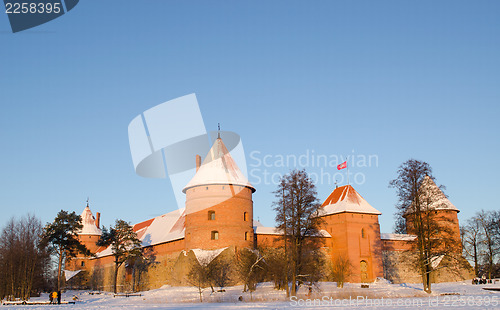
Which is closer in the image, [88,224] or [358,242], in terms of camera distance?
[358,242]

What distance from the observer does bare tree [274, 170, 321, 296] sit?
29266 mm

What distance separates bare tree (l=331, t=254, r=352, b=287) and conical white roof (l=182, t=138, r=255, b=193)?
902 centimetres

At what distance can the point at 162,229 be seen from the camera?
4609 cm

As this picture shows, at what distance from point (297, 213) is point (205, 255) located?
7630 millimetres

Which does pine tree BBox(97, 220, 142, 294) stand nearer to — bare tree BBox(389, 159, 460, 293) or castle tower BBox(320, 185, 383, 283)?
castle tower BBox(320, 185, 383, 283)

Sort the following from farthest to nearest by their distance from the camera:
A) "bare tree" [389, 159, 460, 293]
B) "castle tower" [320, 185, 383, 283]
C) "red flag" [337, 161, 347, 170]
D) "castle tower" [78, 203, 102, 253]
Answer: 1. "castle tower" [78, 203, 102, 253]
2. "red flag" [337, 161, 347, 170]
3. "castle tower" [320, 185, 383, 283]
4. "bare tree" [389, 159, 460, 293]

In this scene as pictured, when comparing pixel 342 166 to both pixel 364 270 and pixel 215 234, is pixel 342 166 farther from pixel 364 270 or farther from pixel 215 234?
pixel 215 234

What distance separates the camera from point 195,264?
106ft

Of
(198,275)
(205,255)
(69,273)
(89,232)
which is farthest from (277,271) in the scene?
(89,232)

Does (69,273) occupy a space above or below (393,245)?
below

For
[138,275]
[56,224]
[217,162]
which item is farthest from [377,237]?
[56,224]

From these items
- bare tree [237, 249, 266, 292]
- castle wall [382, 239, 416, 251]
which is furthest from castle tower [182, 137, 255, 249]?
castle wall [382, 239, 416, 251]

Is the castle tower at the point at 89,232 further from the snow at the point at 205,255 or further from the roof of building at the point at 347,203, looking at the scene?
the roof of building at the point at 347,203

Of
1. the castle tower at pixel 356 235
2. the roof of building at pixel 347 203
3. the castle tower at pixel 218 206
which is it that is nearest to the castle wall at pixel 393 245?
the castle tower at pixel 356 235
